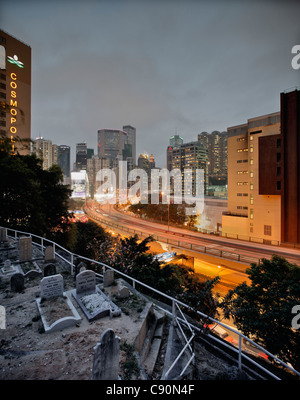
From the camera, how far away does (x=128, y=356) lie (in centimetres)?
453

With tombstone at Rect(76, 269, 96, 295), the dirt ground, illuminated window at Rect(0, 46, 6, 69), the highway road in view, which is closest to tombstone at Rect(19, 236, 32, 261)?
the dirt ground

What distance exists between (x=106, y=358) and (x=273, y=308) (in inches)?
325

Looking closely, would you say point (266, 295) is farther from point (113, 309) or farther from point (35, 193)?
point (35, 193)

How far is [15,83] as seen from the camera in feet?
183

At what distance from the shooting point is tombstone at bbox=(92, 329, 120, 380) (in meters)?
3.59

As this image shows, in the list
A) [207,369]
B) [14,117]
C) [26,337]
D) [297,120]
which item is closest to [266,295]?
[207,369]

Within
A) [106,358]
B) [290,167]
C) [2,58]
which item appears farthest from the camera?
[2,58]

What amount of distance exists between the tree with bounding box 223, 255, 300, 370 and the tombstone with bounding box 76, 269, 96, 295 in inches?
192

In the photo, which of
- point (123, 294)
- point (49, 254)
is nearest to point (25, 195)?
point (49, 254)

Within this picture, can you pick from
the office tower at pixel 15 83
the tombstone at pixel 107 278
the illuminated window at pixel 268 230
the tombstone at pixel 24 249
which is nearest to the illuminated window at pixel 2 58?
the office tower at pixel 15 83

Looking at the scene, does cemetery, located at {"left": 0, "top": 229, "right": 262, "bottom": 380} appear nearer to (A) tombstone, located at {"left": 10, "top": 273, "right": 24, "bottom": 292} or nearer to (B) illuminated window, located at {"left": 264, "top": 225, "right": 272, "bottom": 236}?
(A) tombstone, located at {"left": 10, "top": 273, "right": 24, "bottom": 292}

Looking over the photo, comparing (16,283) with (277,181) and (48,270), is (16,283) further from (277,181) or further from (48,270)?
(277,181)
